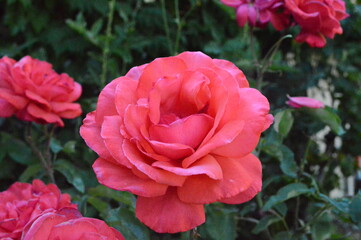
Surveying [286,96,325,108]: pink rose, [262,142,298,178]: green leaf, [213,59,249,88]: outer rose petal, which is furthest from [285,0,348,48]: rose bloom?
[213,59,249,88]: outer rose petal

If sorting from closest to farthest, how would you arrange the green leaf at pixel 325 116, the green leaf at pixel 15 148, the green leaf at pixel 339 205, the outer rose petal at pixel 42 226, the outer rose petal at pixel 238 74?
the outer rose petal at pixel 42 226 → the outer rose petal at pixel 238 74 → the green leaf at pixel 339 205 → the green leaf at pixel 325 116 → the green leaf at pixel 15 148

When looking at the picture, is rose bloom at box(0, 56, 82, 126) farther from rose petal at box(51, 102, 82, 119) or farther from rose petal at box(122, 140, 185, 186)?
rose petal at box(122, 140, 185, 186)

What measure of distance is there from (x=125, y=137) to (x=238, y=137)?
5.0 inches

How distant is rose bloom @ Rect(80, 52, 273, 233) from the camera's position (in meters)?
0.51

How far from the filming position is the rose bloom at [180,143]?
511mm

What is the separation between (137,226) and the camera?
2.59ft

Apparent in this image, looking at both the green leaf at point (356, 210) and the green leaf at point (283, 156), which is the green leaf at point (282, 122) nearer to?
the green leaf at point (283, 156)

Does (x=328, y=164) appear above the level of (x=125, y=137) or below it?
below

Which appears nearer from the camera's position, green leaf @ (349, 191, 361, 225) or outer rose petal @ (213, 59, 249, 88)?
outer rose petal @ (213, 59, 249, 88)

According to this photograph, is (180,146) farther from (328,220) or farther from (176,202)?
(328,220)

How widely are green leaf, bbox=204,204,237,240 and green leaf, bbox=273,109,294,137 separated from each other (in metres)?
0.22

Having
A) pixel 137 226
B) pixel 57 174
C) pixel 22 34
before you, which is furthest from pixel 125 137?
pixel 22 34

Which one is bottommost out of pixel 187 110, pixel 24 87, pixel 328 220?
pixel 328 220

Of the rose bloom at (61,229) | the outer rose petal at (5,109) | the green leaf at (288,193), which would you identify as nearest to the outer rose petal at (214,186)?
the rose bloom at (61,229)
